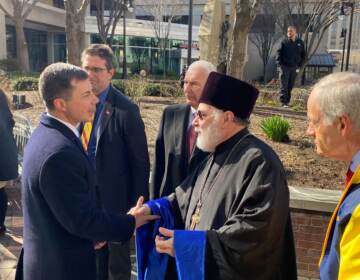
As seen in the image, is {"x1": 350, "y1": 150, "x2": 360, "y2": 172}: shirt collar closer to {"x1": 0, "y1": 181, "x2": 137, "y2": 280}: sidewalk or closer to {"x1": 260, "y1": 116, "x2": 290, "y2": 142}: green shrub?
{"x1": 0, "y1": 181, "x2": 137, "y2": 280}: sidewalk

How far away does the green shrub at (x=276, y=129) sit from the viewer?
7.25 metres

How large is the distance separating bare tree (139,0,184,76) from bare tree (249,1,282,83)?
729cm

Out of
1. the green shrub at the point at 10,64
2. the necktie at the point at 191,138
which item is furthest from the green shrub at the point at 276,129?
the green shrub at the point at 10,64

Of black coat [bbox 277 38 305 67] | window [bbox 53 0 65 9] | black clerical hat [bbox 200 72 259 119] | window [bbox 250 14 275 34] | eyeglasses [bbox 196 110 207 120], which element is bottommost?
eyeglasses [bbox 196 110 207 120]

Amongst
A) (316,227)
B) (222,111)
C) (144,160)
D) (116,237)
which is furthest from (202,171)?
(316,227)

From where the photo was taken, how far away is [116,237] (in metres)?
2.52

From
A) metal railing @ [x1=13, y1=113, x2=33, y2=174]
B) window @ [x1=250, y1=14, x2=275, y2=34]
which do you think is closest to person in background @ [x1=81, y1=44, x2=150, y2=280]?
metal railing @ [x1=13, y1=113, x2=33, y2=174]

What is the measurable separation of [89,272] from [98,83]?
1720mm

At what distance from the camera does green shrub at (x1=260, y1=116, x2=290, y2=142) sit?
7.25m

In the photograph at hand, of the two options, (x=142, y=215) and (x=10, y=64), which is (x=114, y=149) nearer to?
(x=142, y=215)

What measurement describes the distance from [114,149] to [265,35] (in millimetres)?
34247

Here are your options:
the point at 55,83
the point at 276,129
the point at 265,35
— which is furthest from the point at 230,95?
the point at 265,35

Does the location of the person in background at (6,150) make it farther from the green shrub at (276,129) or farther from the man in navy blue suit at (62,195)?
the green shrub at (276,129)

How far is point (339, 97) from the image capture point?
1.78 metres
